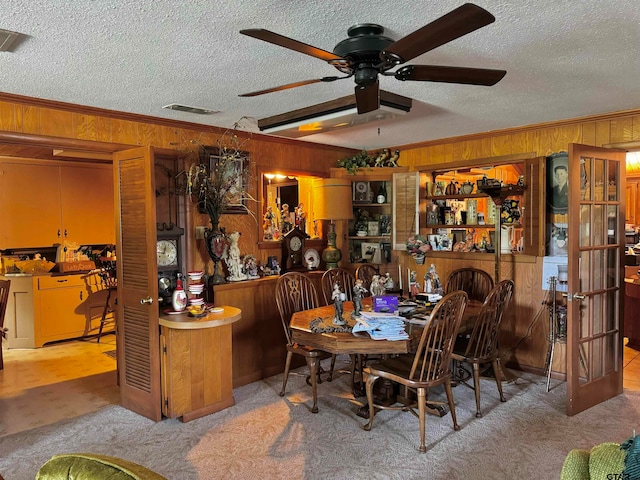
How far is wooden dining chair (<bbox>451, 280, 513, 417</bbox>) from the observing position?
140 inches

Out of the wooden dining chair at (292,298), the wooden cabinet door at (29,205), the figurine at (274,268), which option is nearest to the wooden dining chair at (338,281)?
the wooden dining chair at (292,298)

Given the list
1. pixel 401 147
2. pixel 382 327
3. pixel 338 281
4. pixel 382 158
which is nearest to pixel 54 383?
pixel 338 281

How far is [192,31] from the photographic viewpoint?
7.00ft

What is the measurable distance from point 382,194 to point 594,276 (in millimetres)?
2475

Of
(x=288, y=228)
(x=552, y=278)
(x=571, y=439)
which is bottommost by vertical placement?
(x=571, y=439)

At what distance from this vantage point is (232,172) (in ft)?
14.0

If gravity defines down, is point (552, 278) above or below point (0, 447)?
above

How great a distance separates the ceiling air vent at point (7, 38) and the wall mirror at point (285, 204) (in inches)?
103

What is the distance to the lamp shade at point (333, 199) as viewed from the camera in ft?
16.7

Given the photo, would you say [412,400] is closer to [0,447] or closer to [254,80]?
[254,80]

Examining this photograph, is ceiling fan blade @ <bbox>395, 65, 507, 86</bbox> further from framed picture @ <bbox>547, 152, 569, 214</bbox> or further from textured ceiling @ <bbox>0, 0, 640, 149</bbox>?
framed picture @ <bbox>547, 152, 569, 214</bbox>

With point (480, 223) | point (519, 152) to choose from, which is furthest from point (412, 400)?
point (519, 152)

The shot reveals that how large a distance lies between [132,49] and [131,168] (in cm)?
142

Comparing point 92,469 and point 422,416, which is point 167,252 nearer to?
point 422,416
